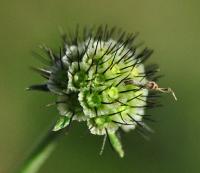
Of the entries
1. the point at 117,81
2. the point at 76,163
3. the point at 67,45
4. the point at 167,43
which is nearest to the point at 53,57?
the point at 67,45

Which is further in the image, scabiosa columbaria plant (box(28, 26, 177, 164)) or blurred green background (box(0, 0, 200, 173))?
blurred green background (box(0, 0, 200, 173))

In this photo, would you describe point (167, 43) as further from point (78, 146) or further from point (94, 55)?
point (94, 55)

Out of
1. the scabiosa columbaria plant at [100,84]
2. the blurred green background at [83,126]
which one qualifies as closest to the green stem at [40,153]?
the scabiosa columbaria plant at [100,84]

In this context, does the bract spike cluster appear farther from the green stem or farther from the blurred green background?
the blurred green background

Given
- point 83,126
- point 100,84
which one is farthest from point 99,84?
point 83,126

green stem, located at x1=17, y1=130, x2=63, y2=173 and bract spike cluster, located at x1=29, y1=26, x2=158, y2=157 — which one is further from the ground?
bract spike cluster, located at x1=29, y1=26, x2=158, y2=157

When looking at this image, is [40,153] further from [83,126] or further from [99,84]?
[83,126]

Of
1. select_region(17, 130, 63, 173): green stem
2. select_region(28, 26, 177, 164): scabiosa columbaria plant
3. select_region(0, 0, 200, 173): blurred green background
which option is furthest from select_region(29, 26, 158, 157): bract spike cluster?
select_region(0, 0, 200, 173): blurred green background
